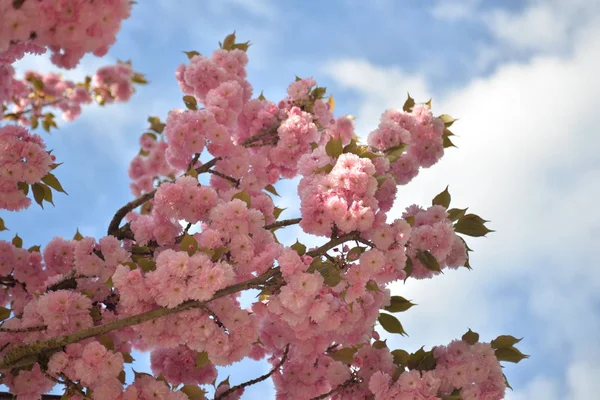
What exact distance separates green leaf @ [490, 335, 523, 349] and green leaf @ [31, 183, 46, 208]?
3387 mm

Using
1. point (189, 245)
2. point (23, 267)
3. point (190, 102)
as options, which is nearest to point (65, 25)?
point (189, 245)

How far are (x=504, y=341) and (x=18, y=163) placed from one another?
362 cm

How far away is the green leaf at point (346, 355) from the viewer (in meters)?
4.13

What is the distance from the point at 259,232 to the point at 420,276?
1251 mm

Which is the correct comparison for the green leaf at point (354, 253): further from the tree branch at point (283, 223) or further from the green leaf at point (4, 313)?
the green leaf at point (4, 313)

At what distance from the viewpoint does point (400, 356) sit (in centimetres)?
396

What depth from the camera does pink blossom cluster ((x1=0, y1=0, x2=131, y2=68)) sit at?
247cm

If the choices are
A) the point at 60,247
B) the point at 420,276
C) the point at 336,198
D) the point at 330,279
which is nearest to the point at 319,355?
the point at 420,276


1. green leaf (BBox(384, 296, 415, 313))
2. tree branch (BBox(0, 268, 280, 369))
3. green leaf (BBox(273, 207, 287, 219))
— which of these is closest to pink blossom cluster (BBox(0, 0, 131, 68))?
tree branch (BBox(0, 268, 280, 369))

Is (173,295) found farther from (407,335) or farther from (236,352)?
(407,335)

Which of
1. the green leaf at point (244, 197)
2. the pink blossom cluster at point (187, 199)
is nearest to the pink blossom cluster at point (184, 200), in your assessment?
the pink blossom cluster at point (187, 199)

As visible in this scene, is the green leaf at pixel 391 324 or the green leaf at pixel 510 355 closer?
the green leaf at pixel 510 355

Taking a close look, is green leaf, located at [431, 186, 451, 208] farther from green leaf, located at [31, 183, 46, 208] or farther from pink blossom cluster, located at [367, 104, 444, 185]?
green leaf, located at [31, 183, 46, 208]

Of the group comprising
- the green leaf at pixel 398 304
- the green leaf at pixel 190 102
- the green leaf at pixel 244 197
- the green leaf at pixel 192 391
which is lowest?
the green leaf at pixel 192 391
